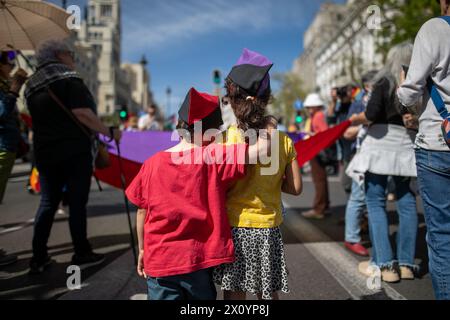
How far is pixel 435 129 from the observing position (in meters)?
2.11

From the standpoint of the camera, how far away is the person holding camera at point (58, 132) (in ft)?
11.0

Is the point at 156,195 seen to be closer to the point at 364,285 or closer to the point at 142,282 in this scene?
the point at 142,282

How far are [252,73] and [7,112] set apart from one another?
2417 millimetres

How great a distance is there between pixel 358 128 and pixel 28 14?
10.6 ft

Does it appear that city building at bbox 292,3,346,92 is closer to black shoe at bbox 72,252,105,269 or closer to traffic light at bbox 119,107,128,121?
traffic light at bbox 119,107,128,121

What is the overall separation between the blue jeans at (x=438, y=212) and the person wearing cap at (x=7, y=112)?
3165mm

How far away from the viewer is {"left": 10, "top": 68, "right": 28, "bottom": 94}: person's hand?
3264mm

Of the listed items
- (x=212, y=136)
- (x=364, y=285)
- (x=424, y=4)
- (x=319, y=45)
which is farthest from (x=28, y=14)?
(x=319, y=45)

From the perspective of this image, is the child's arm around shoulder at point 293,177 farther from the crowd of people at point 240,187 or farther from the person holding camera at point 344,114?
the person holding camera at point 344,114

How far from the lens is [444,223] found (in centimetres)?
207

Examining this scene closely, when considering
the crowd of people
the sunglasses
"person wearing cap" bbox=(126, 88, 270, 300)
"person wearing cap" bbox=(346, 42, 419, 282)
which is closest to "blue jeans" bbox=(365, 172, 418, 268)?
"person wearing cap" bbox=(346, 42, 419, 282)

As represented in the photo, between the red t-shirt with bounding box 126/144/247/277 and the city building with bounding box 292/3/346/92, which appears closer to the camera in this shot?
the red t-shirt with bounding box 126/144/247/277

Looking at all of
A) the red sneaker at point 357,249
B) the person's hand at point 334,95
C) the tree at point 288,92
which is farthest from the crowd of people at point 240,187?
the tree at point 288,92

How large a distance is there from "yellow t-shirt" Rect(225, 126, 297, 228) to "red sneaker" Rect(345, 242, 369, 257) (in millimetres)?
2385
